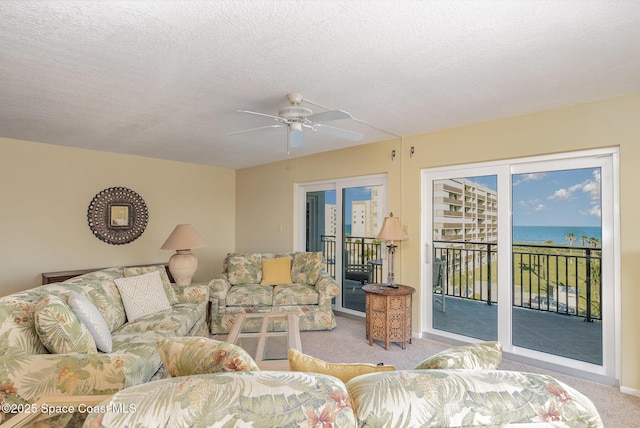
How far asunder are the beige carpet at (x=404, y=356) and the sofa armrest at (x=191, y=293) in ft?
4.06

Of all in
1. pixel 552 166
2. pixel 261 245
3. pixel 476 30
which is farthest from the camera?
pixel 261 245

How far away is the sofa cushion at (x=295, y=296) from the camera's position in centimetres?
399

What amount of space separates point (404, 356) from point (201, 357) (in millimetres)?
2647

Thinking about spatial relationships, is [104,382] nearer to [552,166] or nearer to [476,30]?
[476,30]

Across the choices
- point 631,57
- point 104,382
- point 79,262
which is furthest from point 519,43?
point 79,262

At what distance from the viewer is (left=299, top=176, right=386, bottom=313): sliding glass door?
4512mm

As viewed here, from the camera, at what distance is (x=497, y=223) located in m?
3.35

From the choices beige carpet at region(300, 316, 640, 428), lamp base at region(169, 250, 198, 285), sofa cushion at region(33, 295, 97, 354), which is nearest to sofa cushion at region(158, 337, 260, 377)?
sofa cushion at region(33, 295, 97, 354)

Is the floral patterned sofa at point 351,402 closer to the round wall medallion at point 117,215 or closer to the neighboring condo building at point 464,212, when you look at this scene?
the neighboring condo building at point 464,212

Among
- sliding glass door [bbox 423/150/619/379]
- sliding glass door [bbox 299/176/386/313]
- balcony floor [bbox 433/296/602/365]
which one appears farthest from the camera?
sliding glass door [bbox 299/176/386/313]

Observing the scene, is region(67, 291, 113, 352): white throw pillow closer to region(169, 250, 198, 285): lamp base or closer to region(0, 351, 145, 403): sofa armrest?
region(0, 351, 145, 403): sofa armrest

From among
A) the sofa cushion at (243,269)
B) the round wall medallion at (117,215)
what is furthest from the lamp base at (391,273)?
the round wall medallion at (117,215)

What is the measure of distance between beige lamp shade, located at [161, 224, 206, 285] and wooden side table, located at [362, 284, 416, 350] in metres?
2.17

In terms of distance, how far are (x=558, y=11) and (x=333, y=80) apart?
1.31m
